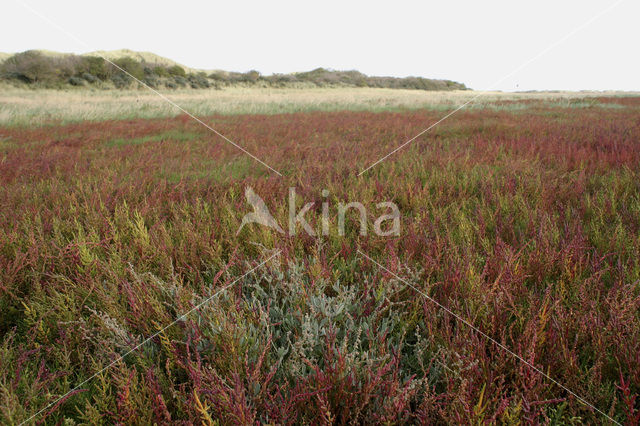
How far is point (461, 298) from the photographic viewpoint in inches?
75.0

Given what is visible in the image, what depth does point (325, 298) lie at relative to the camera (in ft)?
6.12

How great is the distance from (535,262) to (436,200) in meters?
1.51

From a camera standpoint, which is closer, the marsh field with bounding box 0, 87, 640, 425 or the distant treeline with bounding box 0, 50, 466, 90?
the marsh field with bounding box 0, 87, 640, 425

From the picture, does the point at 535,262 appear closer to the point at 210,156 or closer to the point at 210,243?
the point at 210,243

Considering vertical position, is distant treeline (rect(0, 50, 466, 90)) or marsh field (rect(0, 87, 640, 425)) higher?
distant treeline (rect(0, 50, 466, 90))

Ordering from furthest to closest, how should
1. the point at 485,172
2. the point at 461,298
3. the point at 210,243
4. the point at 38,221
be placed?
1. the point at 485,172
2. the point at 38,221
3. the point at 210,243
4. the point at 461,298

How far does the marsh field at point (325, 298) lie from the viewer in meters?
1.26

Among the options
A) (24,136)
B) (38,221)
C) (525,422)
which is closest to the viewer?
(525,422)

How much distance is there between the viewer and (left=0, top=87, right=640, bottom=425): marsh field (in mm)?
1258

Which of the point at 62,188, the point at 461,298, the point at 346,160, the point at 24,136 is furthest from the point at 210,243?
the point at 24,136

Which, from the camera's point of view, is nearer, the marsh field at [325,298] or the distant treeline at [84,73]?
the marsh field at [325,298]

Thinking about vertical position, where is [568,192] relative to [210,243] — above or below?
above

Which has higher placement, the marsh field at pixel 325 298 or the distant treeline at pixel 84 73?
the distant treeline at pixel 84 73

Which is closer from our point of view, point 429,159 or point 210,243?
point 210,243
